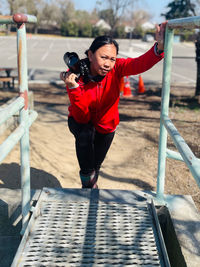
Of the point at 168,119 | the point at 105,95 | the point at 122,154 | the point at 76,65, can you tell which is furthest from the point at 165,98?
the point at 122,154

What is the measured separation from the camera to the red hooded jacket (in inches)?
92.4

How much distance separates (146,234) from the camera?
2234 mm

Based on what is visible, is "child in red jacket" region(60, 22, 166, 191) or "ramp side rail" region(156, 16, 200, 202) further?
"child in red jacket" region(60, 22, 166, 191)

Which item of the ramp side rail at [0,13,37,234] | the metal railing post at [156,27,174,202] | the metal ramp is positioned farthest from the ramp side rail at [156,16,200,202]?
the ramp side rail at [0,13,37,234]

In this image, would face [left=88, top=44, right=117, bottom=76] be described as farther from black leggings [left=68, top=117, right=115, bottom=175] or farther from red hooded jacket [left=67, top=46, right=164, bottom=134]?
black leggings [left=68, top=117, right=115, bottom=175]

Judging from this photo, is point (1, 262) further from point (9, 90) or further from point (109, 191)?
point (9, 90)

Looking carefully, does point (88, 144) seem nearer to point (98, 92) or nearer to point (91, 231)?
point (98, 92)

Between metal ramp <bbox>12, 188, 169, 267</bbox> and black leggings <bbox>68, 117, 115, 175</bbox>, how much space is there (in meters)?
0.24

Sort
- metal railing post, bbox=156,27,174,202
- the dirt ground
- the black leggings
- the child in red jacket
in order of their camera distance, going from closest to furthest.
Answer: metal railing post, bbox=156,27,174,202, the child in red jacket, the black leggings, the dirt ground

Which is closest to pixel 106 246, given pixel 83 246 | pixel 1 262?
pixel 83 246

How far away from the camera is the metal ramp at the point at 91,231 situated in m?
2.00

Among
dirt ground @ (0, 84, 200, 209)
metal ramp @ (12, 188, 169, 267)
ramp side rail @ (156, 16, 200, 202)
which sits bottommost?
dirt ground @ (0, 84, 200, 209)

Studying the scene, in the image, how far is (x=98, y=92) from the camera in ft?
8.05

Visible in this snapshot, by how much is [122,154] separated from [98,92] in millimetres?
2373
